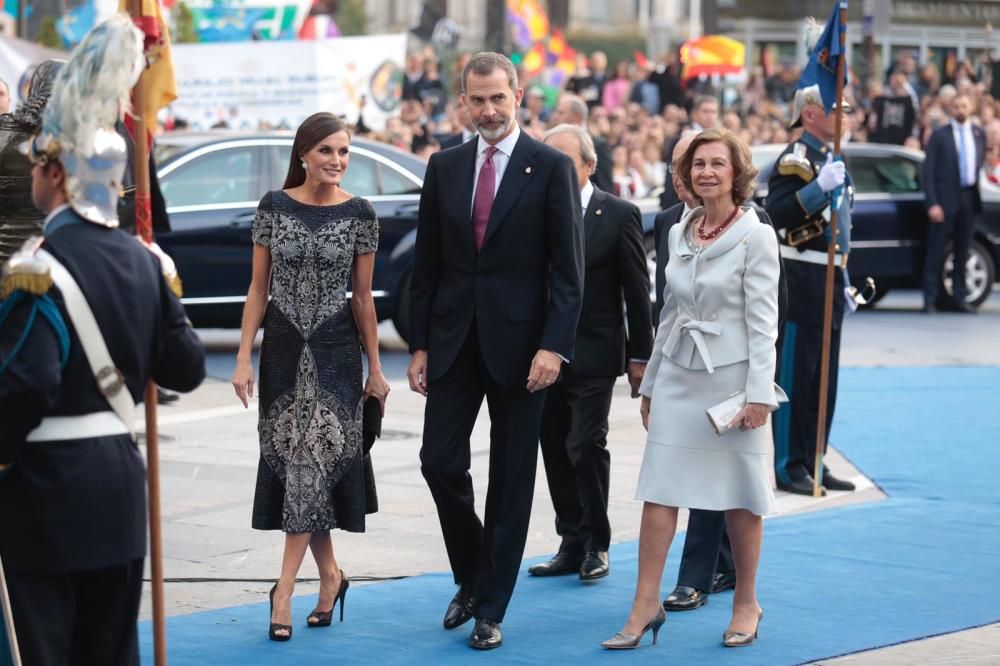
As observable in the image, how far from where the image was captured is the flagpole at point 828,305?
361 inches

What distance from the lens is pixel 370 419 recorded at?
21.9 feet

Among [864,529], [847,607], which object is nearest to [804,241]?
[864,529]

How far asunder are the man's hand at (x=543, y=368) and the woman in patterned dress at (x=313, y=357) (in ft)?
1.97

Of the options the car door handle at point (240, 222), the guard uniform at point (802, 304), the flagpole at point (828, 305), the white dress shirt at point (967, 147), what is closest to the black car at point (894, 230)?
the white dress shirt at point (967, 147)

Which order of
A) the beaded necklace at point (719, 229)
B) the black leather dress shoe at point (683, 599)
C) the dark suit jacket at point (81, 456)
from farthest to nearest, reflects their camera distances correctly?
the black leather dress shoe at point (683, 599) < the beaded necklace at point (719, 229) < the dark suit jacket at point (81, 456)

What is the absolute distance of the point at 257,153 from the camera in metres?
14.1

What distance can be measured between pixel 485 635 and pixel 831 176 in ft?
12.0

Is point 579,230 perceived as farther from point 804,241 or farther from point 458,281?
point 804,241

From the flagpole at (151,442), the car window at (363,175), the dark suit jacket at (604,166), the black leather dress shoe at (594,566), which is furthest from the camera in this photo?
the car window at (363,175)

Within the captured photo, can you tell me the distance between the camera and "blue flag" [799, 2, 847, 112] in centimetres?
922

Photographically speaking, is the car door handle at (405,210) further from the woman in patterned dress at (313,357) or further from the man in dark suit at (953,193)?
the woman in patterned dress at (313,357)

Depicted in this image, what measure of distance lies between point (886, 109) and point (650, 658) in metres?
18.2

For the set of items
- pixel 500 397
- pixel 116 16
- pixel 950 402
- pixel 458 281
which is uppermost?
pixel 116 16

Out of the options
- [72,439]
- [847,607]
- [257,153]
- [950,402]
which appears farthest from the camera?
[257,153]
